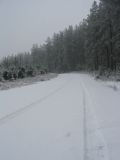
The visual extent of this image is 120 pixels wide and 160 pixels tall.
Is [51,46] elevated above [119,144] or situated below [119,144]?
above

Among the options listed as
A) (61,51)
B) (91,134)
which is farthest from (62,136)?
(61,51)

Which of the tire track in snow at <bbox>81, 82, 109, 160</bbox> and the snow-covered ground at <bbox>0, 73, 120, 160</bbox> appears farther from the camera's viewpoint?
the snow-covered ground at <bbox>0, 73, 120, 160</bbox>

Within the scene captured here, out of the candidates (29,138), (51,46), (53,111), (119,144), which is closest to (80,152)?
(119,144)

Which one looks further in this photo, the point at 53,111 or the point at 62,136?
the point at 53,111

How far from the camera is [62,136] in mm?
5805

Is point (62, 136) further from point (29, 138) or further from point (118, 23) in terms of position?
point (118, 23)

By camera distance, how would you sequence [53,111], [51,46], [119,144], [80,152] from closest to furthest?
[80,152]
[119,144]
[53,111]
[51,46]

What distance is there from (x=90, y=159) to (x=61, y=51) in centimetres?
9447

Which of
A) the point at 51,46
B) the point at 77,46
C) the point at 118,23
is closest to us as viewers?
the point at 118,23

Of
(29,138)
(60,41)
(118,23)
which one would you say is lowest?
(29,138)

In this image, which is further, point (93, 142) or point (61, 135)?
point (61, 135)

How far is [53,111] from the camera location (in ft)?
29.7

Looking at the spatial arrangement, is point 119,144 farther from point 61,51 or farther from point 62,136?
point 61,51

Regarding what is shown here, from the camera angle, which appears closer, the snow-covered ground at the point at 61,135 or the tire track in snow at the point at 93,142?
the tire track in snow at the point at 93,142
